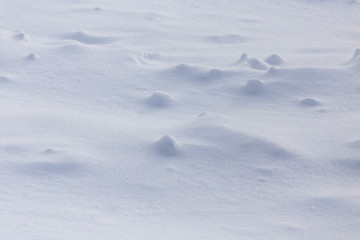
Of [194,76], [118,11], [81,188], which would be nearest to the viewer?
[81,188]

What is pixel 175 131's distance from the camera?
2.44 meters

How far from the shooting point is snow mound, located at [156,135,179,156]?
2.28 m

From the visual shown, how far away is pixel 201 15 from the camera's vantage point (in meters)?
4.35

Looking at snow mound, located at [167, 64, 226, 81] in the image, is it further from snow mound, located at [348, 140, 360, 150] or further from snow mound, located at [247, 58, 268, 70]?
snow mound, located at [348, 140, 360, 150]

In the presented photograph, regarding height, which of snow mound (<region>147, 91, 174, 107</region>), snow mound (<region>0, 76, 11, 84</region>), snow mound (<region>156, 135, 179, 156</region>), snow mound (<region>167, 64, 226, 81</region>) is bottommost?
snow mound (<region>156, 135, 179, 156</region>)

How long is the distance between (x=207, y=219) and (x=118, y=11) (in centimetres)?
272

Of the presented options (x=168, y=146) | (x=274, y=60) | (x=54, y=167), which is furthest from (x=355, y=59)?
(x=54, y=167)

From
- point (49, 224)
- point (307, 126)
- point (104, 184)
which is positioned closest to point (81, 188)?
point (104, 184)

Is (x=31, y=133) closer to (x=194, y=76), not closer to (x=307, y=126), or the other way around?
(x=194, y=76)

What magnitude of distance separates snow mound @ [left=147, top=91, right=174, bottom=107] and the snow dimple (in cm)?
97

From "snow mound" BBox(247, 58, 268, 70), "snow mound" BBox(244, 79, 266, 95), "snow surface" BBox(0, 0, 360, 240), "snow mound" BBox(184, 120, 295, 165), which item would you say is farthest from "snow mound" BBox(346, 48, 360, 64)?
"snow mound" BBox(184, 120, 295, 165)

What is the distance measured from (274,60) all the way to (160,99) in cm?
90

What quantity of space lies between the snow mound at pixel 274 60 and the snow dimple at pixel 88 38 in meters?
1.05

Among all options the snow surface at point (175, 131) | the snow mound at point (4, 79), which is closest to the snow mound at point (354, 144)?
the snow surface at point (175, 131)
